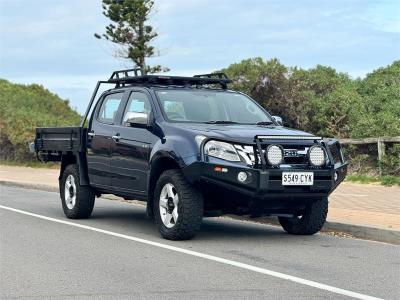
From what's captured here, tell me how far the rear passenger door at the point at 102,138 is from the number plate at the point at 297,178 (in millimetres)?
2962

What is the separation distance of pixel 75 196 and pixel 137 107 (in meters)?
2.04

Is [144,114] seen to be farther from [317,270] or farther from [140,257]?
[317,270]

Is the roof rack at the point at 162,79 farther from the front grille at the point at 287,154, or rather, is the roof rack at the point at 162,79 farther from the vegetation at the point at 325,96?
the vegetation at the point at 325,96

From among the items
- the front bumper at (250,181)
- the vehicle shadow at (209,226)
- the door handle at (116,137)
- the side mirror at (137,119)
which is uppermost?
the side mirror at (137,119)

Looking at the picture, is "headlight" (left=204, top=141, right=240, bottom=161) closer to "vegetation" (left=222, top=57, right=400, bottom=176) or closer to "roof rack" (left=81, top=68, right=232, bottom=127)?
"roof rack" (left=81, top=68, right=232, bottom=127)

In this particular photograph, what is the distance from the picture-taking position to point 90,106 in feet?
39.0

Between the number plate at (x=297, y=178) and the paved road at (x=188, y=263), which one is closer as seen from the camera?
the paved road at (x=188, y=263)

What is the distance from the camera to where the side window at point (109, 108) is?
36.2ft

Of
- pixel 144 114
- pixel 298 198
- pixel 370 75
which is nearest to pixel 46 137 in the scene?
pixel 144 114

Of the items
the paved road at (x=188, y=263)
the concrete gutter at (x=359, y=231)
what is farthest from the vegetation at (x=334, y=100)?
the paved road at (x=188, y=263)

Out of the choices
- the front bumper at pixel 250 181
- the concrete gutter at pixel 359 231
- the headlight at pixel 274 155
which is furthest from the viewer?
the concrete gutter at pixel 359 231

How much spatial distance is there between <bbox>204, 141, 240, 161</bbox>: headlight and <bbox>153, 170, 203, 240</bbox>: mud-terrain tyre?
50 cm

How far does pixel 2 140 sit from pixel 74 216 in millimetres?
23726

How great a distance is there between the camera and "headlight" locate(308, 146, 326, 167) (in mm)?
9078
